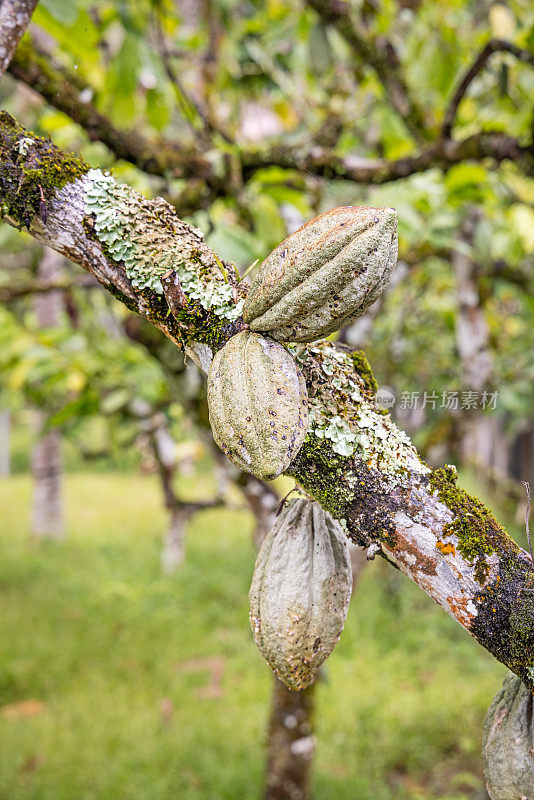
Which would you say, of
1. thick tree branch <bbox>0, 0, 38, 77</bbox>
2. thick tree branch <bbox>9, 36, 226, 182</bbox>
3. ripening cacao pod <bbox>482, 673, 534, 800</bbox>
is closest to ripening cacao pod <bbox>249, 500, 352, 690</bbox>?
ripening cacao pod <bbox>482, 673, 534, 800</bbox>

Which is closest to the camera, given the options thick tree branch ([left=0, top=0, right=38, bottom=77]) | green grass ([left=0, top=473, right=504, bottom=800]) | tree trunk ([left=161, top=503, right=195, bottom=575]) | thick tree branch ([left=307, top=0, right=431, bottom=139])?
thick tree branch ([left=0, top=0, right=38, bottom=77])

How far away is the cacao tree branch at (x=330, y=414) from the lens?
821 millimetres

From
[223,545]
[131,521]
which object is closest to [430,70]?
[223,545]

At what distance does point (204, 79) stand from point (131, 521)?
19.8 ft

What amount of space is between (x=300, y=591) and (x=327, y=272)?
440 mm

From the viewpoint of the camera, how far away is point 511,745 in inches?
33.7

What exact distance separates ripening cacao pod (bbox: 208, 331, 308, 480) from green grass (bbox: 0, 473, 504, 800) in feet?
7.81

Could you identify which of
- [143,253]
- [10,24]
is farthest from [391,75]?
[143,253]

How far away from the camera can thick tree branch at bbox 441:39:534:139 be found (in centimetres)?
185

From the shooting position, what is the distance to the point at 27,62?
1670 millimetres

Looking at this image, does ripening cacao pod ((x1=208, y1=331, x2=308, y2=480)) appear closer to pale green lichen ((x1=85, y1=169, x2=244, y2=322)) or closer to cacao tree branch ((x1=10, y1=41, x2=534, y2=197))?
pale green lichen ((x1=85, y1=169, x2=244, y2=322))

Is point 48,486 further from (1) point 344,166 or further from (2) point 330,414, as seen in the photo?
(2) point 330,414

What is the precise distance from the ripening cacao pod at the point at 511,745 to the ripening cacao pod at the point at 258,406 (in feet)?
1.44

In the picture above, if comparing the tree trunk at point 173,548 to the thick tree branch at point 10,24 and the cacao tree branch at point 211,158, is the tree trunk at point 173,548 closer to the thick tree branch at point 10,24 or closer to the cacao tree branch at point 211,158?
the cacao tree branch at point 211,158
